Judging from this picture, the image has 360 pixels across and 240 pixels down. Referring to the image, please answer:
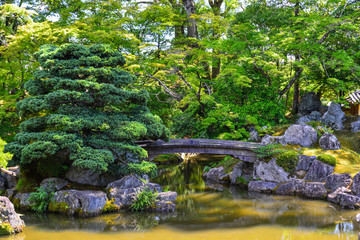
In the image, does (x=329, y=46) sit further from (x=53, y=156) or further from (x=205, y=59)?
(x=53, y=156)

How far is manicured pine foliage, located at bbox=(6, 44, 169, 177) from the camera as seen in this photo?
388 inches

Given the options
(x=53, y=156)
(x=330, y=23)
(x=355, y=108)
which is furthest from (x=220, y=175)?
(x=355, y=108)

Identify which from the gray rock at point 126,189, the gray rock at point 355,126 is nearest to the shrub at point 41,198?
the gray rock at point 126,189

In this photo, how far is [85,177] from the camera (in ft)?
35.2

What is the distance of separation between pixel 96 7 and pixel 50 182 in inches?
437

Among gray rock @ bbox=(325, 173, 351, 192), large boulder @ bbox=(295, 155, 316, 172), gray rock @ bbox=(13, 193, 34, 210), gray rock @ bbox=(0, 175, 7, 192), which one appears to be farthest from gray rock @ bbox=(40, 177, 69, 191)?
gray rock @ bbox=(325, 173, 351, 192)

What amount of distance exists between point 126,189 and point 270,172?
255 inches

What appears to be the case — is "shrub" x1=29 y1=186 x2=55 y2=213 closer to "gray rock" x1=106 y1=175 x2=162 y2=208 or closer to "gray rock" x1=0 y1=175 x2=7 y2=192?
"gray rock" x1=0 y1=175 x2=7 y2=192

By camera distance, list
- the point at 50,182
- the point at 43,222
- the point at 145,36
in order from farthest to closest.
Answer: the point at 145,36 → the point at 50,182 → the point at 43,222

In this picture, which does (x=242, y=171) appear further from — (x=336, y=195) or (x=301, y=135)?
(x=336, y=195)

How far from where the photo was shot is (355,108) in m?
20.8

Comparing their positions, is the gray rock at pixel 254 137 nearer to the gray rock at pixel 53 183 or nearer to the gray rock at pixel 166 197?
the gray rock at pixel 166 197

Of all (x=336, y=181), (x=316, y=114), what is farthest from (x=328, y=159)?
(x=316, y=114)

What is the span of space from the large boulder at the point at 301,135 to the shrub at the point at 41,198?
1061 centimetres
